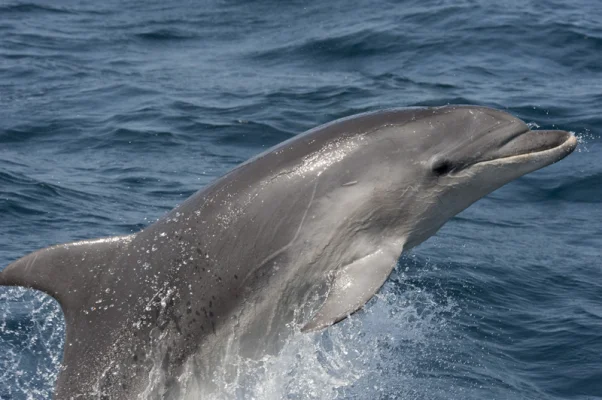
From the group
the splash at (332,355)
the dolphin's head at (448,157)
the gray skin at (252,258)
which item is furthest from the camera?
the splash at (332,355)

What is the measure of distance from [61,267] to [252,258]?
1.17m

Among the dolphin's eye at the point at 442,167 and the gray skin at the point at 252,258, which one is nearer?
the gray skin at the point at 252,258

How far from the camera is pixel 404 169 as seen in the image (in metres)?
6.45

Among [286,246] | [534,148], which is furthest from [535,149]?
[286,246]

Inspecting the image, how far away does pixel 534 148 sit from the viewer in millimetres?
6570

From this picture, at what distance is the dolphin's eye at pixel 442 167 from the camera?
648 cm

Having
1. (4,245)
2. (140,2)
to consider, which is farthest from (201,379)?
(140,2)

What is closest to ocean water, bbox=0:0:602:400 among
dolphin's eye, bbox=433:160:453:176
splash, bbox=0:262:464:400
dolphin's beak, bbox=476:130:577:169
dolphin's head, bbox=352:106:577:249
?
splash, bbox=0:262:464:400

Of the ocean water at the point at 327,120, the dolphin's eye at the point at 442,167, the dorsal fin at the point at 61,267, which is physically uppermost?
the dolphin's eye at the point at 442,167

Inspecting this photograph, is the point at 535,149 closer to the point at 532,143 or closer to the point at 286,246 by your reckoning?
the point at 532,143

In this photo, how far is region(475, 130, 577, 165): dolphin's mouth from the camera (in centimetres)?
652

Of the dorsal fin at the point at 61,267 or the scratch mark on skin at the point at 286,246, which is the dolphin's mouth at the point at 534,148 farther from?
the dorsal fin at the point at 61,267

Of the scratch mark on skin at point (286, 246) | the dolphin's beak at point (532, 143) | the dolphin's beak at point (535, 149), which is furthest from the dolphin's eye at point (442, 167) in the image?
the scratch mark on skin at point (286, 246)

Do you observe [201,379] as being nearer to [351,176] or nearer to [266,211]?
[266,211]
